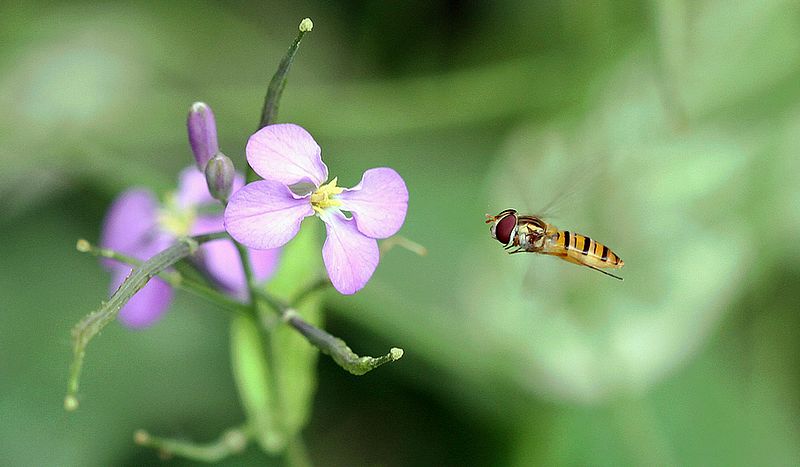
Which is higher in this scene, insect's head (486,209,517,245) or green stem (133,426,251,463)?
insect's head (486,209,517,245)

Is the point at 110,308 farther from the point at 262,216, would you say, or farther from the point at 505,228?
the point at 505,228

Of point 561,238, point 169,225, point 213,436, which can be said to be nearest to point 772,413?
point 561,238

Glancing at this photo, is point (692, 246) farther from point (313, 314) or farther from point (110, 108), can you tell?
point (110, 108)

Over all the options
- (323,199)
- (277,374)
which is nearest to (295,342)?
(277,374)

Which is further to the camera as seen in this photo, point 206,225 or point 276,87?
point 206,225

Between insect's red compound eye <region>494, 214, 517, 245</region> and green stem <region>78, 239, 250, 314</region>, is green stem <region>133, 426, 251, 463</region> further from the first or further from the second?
insect's red compound eye <region>494, 214, 517, 245</region>

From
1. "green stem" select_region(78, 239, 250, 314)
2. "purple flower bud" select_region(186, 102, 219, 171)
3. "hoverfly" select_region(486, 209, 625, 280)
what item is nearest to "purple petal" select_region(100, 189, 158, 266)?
"green stem" select_region(78, 239, 250, 314)
